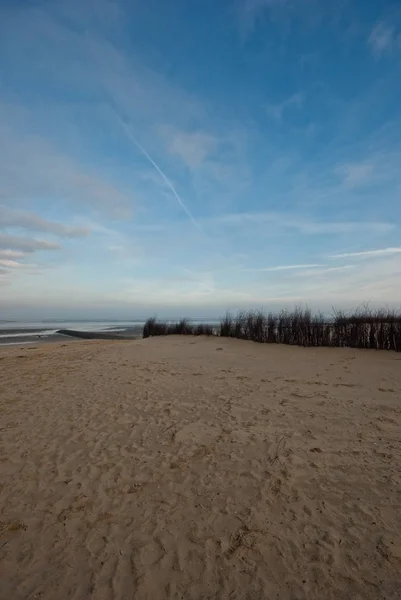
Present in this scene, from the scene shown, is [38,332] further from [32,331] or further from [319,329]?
[319,329]

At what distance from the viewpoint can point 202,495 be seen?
144 inches

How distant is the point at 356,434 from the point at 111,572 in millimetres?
3972

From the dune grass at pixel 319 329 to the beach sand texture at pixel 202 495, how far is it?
21.9 feet

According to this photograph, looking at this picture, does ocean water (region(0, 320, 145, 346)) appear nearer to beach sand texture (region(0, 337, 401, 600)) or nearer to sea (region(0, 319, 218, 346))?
sea (region(0, 319, 218, 346))

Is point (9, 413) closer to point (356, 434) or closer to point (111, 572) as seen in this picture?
point (111, 572)

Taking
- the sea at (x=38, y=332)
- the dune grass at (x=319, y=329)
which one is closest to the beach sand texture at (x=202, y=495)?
the dune grass at (x=319, y=329)

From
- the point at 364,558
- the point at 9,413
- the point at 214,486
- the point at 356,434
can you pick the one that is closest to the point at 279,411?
the point at 356,434

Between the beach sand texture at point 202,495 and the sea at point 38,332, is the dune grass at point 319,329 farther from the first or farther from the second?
the sea at point 38,332

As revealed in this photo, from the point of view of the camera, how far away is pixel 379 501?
11.4 ft

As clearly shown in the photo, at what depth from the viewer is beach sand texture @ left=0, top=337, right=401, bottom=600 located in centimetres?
261

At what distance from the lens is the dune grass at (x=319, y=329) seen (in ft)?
44.7

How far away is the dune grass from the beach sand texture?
21.9 ft

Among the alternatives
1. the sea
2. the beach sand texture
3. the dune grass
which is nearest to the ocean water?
the sea

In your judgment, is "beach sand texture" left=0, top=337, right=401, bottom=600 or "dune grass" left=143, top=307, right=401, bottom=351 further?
"dune grass" left=143, top=307, right=401, bottom=351
